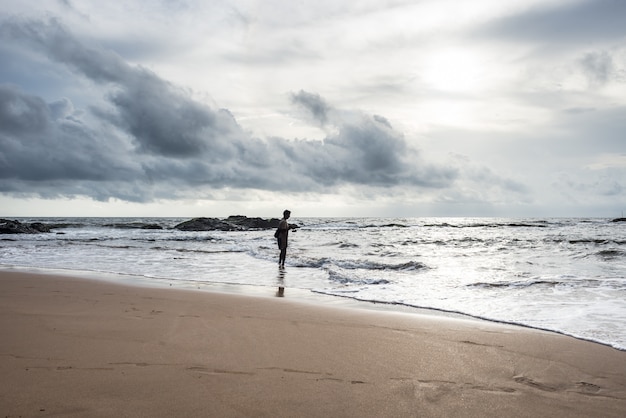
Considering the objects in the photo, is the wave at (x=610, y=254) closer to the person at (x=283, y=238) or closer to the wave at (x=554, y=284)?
the wave at (x=554, y=284)

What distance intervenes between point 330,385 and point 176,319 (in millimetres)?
2949

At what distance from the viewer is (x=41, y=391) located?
120 inches

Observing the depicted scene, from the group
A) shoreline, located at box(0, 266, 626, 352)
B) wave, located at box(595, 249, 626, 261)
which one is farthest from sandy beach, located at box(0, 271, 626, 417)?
wave, located at box(595, 249, 626, 261)

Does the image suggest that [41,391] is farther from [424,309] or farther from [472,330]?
[424,309]

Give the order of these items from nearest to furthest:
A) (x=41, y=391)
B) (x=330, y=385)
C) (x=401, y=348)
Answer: (x=41, y=391) → (x=330, y=385) → (x=401, y=348)

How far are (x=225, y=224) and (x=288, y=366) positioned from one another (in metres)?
50.6

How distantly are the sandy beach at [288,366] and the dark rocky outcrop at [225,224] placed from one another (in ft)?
156

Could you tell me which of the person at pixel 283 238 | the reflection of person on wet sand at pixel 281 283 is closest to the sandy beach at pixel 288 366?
the reflection of person on wet sand at pixel 281 283

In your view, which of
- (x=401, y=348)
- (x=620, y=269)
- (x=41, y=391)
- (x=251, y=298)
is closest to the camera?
(x=41, y=391)

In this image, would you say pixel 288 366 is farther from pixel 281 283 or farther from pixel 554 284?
pixel 554 284

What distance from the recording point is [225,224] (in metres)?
53.3

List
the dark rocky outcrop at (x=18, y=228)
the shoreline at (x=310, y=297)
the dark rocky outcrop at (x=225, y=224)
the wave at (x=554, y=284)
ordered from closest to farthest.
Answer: the shoreline at (x=310, y=297) → the wave at (x=554, y=284) → the dark rocky outcrop at (x=18, y=228) → the dark rocky outcrop at (x=225, y=224)

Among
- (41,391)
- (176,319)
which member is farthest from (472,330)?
(41,391)

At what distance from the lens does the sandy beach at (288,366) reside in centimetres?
302
